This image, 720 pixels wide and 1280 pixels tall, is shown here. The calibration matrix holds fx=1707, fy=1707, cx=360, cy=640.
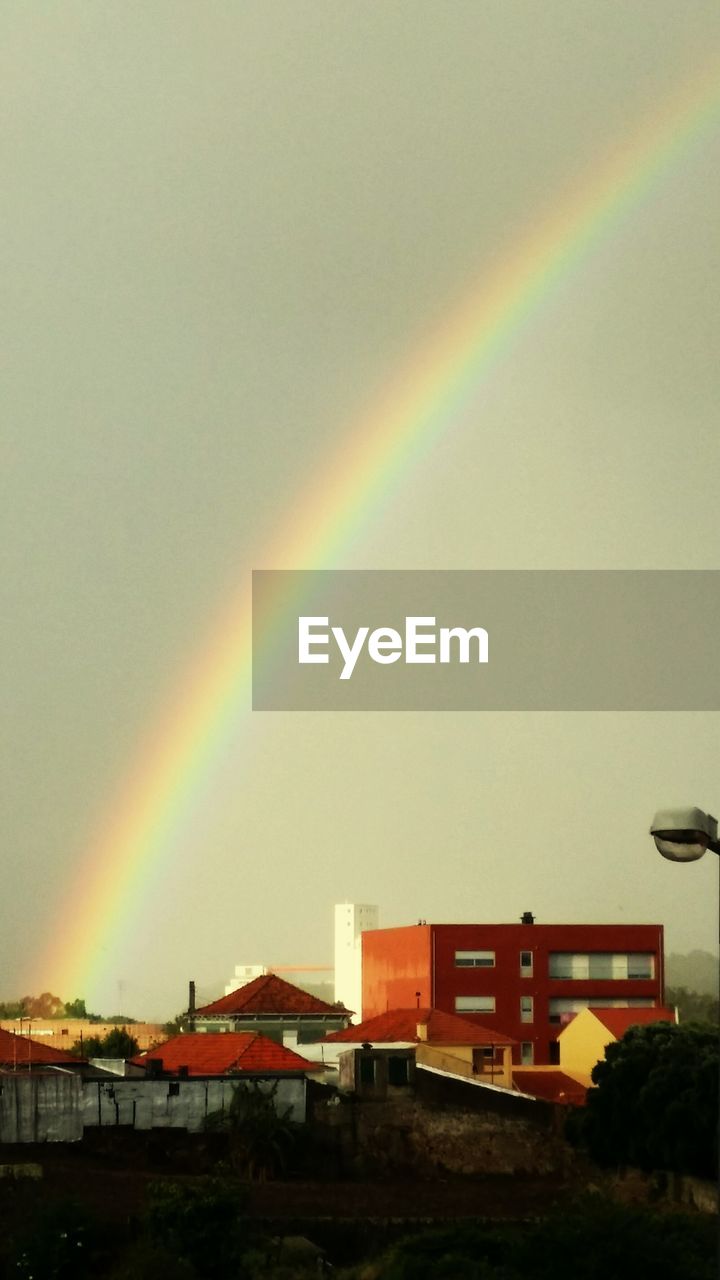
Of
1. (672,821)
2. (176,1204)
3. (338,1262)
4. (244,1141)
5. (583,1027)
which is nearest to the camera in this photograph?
(672,821)

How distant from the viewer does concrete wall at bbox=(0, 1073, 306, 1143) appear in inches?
1843

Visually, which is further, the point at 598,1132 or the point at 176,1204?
the point at 598,1132

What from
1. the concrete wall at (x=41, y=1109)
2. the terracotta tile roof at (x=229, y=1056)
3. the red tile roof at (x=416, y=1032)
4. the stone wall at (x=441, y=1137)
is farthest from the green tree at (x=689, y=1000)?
the concrete wall at (x=41, y=1109)

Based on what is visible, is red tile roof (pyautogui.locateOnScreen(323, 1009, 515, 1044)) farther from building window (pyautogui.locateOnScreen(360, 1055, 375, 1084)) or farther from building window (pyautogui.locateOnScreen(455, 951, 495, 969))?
building window (pyautogui.locateOnScreen(360, 1055, 375, 1084))

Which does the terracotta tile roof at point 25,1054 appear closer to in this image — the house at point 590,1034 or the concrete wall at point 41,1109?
the concrete wall at point 41,1109

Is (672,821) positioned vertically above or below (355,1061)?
above

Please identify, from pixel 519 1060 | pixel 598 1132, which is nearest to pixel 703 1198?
pixel 598 1132

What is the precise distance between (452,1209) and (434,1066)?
10978 millimetres

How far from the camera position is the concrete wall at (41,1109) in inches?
1839

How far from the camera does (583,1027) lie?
66.1 metres

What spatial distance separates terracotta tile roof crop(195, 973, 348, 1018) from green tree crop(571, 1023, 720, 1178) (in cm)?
2914

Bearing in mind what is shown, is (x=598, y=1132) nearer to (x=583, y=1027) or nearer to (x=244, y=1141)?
(x=244, y=1141)

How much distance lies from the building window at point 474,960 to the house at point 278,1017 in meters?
5.58

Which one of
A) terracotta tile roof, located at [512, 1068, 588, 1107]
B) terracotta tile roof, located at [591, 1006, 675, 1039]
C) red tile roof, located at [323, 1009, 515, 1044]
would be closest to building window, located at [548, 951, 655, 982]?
terracotta tile roof, located at [591, 1006, 675, 1039]
